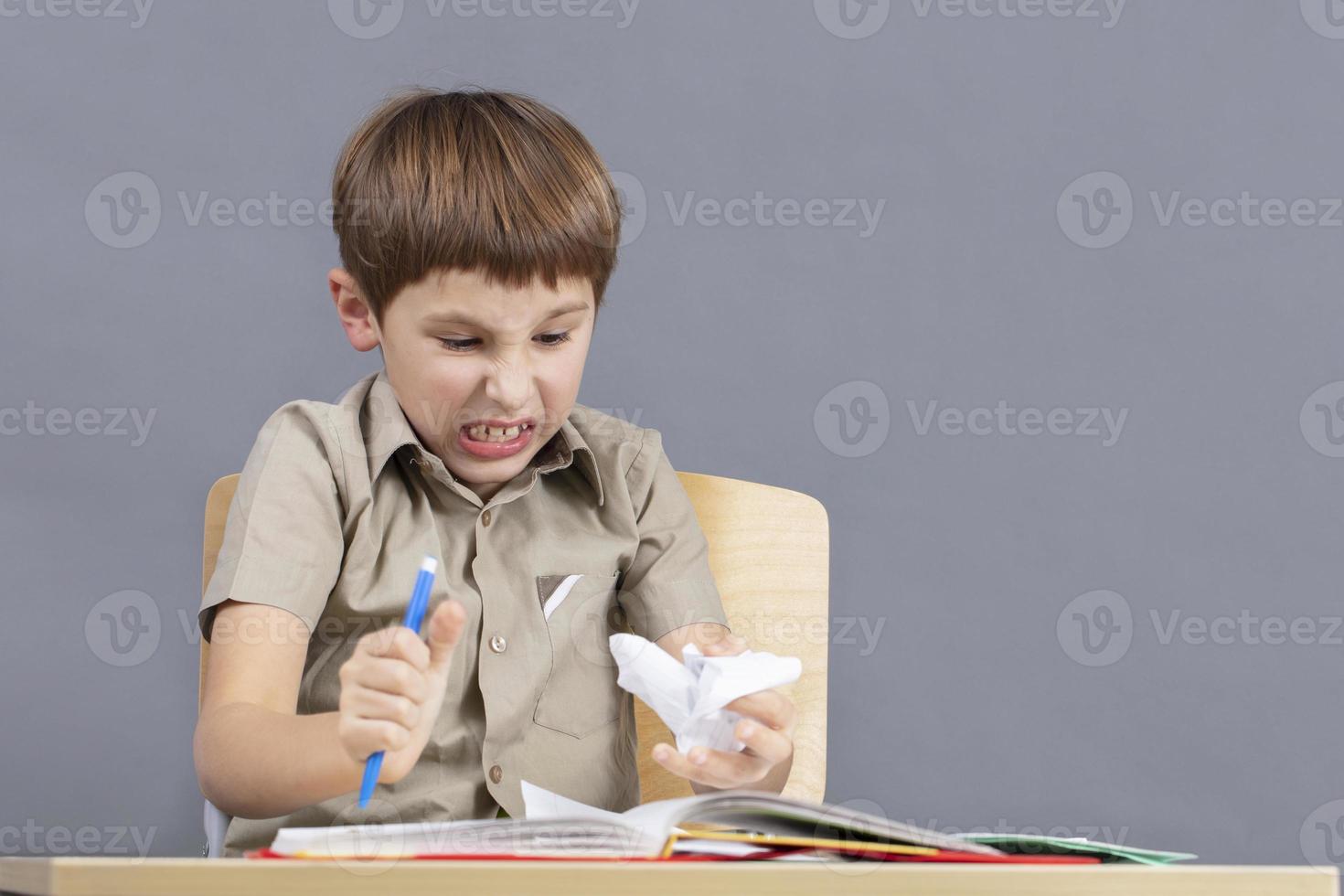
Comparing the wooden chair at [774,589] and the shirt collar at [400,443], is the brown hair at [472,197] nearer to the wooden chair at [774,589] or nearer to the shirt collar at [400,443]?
the shirt collar at [400,443]

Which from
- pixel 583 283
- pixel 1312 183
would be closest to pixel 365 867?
pixel 583 283

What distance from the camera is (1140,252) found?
1.90 metres

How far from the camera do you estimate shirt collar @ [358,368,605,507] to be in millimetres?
→ 1186

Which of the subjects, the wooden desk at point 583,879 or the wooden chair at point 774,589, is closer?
the wooden desk at point 583,879

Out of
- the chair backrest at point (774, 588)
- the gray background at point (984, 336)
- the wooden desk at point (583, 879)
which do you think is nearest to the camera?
the wooden desk at point (583, 879)

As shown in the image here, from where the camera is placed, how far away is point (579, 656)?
125 cm

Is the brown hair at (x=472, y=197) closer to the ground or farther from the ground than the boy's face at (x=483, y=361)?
farther from the ground

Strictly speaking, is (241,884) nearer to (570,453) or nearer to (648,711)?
(570,453)

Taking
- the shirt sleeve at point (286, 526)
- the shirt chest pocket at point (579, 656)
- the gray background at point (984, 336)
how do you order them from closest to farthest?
1. the shirt sleeve at point (286, 526)
2. the shirt chest pocket at point (579, 656)
3. the gray background at point (984, 336)

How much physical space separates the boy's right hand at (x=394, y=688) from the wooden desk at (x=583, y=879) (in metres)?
0.16

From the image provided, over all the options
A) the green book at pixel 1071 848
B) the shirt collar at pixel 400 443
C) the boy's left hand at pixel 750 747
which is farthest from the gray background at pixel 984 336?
the green book at pixel 1071 848

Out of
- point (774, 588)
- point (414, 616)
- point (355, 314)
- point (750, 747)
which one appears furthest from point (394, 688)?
point (774, 588)

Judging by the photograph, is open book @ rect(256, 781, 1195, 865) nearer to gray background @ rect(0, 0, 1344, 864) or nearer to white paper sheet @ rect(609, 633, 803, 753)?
white paper sheet @ rect(609, 633, 803, 753)

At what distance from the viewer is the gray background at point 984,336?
73.5 inches
